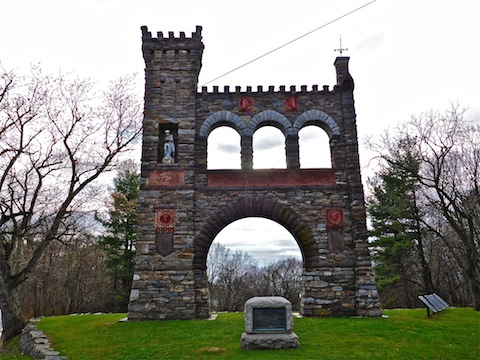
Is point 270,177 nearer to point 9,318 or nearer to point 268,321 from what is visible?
point 268,321

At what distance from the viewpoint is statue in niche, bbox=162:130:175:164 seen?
Result: 13852 mm

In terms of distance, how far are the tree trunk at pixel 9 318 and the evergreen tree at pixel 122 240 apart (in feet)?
28.3

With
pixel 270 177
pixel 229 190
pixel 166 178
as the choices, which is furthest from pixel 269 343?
pixel 166 178

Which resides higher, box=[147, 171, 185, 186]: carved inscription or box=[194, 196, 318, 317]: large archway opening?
box=[147, 171, 185, 186]: carved inscription

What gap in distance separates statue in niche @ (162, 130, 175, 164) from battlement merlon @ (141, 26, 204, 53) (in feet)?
12.3

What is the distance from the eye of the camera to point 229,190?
13508 millimetres

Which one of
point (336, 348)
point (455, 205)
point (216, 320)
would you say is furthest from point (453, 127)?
point (216, 320)

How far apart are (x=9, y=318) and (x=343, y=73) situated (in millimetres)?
16699

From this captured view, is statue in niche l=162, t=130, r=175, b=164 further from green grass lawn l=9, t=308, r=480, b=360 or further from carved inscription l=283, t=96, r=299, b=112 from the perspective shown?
green grass lawn l=9, t=308, r=480, b=360

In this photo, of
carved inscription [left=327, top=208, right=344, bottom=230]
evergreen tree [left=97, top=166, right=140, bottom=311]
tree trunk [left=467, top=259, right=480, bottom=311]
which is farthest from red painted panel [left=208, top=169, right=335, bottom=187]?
evergreen tree [left=97, top=166, right=140, bottom=311]

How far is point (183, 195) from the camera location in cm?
1337

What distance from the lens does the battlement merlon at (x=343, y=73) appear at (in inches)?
563

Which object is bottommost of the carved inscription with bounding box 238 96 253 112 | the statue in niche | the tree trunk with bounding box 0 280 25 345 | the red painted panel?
the tree trunk with bounding box 0 280 25 345

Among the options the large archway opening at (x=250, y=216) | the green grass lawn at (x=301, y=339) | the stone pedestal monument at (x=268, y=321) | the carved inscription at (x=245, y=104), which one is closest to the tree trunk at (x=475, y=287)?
the green grass lawn at (x=301, y=339)
